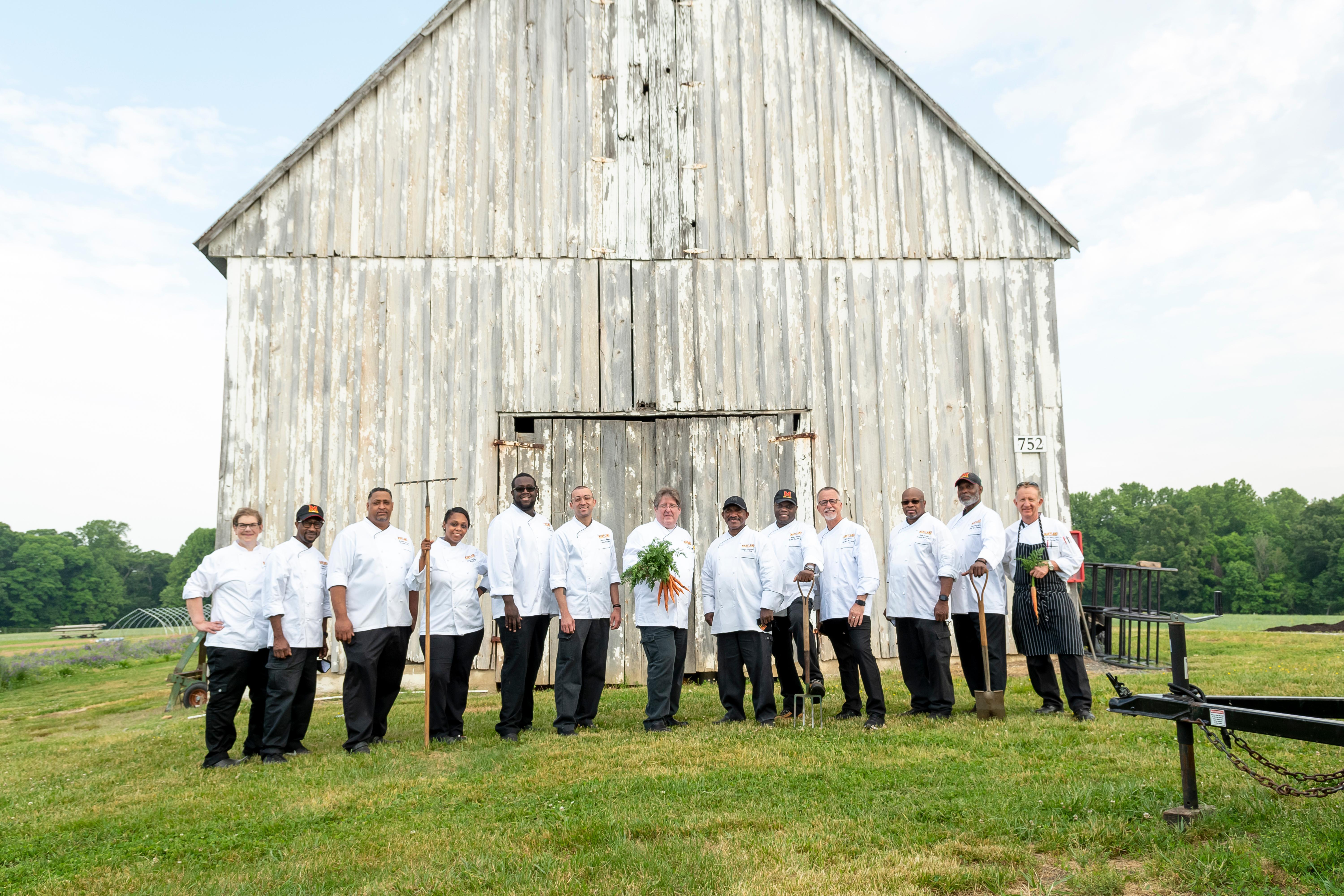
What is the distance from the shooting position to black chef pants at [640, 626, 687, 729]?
23.2 ft

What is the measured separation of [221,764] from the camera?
638cm

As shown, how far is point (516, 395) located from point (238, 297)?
10.8 ft

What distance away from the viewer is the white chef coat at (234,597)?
6625mm

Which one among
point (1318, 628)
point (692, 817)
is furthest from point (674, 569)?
point (1318, 628)

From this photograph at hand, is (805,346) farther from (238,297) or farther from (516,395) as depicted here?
(238,297)

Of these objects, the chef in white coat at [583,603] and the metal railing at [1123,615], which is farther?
the metal railing at [1123,615]

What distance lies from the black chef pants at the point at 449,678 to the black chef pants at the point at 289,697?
2.86ft

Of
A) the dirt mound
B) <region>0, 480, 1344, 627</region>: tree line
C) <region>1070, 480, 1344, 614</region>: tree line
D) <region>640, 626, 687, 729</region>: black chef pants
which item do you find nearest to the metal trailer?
<region>640, 626, 687, 729</region>: black chef pants

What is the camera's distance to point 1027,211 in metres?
10.8

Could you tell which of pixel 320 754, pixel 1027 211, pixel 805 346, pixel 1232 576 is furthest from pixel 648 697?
pixel 1232 576

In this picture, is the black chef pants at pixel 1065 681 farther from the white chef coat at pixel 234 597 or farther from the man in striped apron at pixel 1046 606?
the white chef coat at pixel 234 597

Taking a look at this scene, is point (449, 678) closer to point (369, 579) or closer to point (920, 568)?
point (369, 579)

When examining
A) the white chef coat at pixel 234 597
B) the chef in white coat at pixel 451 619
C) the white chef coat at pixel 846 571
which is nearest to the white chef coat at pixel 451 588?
the chef in white coat at pixel 451 619

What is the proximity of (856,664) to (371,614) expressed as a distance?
393cm
